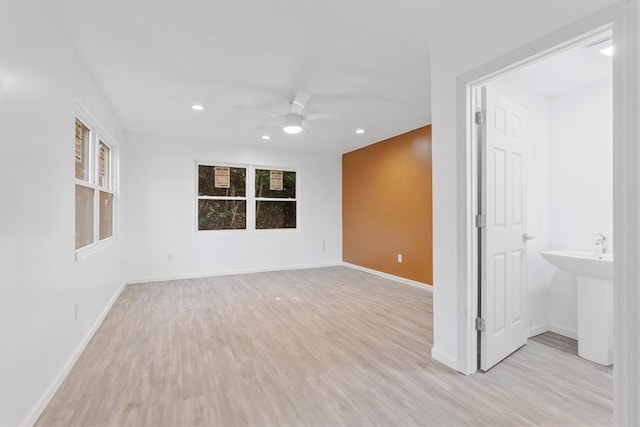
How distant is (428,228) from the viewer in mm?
4703

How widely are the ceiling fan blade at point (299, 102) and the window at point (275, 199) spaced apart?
2.94 meters

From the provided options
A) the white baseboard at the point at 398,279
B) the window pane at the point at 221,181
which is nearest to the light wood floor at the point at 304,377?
the white baseboard at the point at 398,279

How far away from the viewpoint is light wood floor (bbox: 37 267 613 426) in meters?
1.76

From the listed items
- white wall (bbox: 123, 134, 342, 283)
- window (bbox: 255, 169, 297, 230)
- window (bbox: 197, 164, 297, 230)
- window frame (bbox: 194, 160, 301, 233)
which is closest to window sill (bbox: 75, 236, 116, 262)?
white wall (bbox: 123, 134, 342, 283)

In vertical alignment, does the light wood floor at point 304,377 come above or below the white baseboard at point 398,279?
below

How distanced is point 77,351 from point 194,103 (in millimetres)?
2815

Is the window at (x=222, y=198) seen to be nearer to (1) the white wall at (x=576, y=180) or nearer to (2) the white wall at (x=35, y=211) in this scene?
(2) the white wall at (x=35, y=211)

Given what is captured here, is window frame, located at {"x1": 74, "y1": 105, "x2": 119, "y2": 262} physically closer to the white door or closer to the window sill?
the window sill

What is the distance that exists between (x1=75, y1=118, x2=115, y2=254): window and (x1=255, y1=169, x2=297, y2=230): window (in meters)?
2.62

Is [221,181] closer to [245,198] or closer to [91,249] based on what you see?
[245,198]

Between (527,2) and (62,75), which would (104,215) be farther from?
(527,2)

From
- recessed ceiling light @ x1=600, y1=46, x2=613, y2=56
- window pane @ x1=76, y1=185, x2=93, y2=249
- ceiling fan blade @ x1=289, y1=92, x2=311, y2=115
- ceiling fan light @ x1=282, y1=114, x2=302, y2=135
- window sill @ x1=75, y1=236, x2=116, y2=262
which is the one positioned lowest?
window sill @ x1=75, y1=236, x2=116, y2=262

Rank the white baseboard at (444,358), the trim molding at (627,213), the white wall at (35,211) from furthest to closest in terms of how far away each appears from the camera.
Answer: the white baseboard at (444,358)
the white wall at (35,211)
the trim molding at (627,213)

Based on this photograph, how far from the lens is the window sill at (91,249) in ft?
8.67
